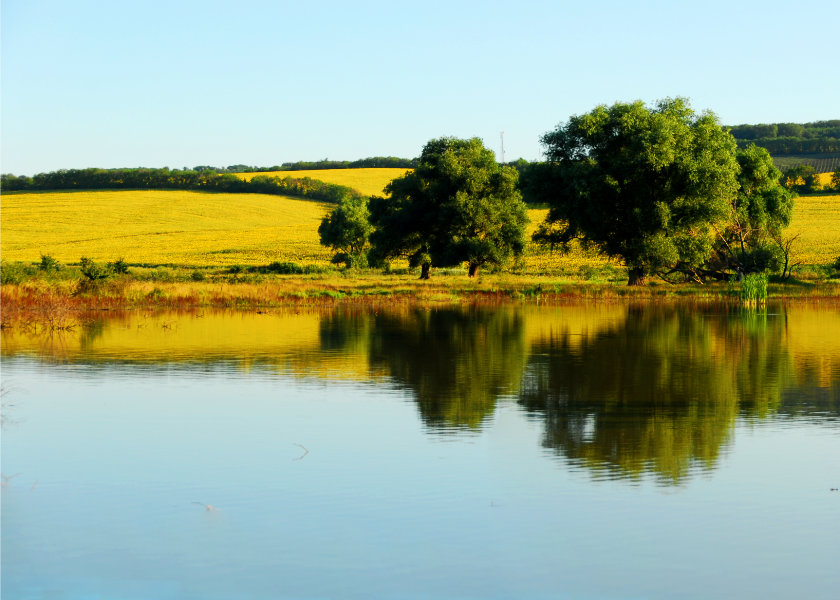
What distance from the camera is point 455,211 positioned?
217 ft

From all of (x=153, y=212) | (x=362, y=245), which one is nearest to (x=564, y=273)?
(x=362, y=245)

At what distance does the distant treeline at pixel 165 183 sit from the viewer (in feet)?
516

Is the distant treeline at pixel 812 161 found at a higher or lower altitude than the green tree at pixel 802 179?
higher

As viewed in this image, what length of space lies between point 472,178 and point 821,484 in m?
56.1

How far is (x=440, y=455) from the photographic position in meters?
13.1

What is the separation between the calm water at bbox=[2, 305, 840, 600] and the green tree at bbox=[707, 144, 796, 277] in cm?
3716

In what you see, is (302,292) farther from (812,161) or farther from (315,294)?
(812,161)

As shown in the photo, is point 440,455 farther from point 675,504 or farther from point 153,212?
point 153,212

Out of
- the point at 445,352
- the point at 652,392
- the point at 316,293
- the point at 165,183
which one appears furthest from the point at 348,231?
the point at 652,392

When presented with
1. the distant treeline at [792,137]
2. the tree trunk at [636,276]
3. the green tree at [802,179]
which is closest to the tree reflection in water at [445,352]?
the tree trunk at [636,276]

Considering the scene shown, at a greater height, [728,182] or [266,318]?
[728,182]

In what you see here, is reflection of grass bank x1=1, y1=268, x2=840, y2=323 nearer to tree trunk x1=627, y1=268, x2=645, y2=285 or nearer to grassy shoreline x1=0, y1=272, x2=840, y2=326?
grassy shoreline x1=0, y1=272, x2=840, y2=326

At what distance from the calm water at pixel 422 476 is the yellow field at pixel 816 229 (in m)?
57.8

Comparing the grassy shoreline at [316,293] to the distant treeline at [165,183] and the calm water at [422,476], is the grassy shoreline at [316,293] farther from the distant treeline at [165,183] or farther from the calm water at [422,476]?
the distant treeline at [165,183]
